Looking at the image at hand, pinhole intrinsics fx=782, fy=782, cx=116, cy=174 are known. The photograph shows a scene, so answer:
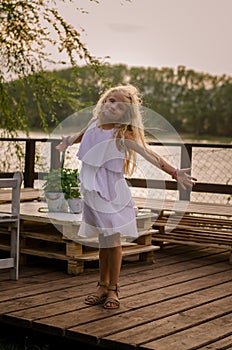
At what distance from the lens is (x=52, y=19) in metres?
8.21

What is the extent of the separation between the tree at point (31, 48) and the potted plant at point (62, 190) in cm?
280

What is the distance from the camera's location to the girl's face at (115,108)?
422cm

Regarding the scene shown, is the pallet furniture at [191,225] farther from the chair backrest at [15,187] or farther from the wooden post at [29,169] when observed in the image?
the wooden post at [29,169]

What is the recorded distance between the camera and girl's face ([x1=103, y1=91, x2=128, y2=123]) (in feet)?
13.8

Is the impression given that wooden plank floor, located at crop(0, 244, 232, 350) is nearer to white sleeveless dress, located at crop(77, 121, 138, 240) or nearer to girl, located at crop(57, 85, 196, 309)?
girl, located at crop(57, 85, 196, 309)

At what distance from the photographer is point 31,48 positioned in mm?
8320

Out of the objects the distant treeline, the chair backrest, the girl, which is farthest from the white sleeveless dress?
the distant treeline

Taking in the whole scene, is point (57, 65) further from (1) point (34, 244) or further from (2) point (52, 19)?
(1) point (34, 244)

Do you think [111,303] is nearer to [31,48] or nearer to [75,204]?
[75,204]

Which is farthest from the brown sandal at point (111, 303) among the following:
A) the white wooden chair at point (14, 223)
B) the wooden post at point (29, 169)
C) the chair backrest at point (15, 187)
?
the wooden post at point (29, 169)

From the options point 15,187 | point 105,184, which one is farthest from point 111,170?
point 15,187

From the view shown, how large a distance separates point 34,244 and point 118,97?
6.21ft

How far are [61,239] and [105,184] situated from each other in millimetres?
1097

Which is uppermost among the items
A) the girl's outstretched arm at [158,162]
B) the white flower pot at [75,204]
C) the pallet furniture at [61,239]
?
the girl's outstretched arm at [158,162]
